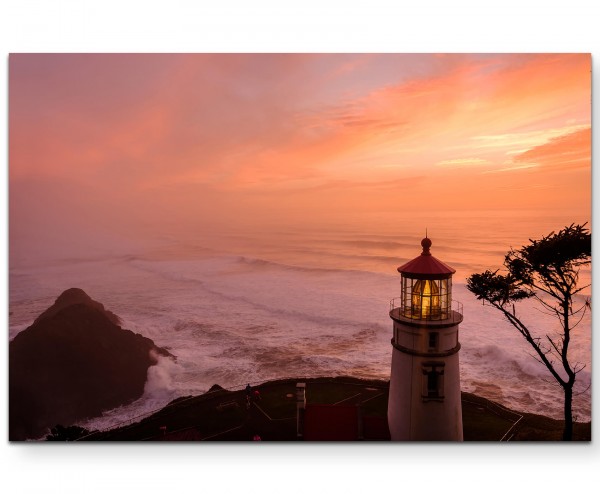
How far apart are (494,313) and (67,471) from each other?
7528 mm

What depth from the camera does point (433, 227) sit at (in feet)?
19.2

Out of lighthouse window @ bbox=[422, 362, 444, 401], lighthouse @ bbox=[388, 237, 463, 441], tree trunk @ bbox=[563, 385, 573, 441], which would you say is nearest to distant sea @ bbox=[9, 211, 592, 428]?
tree trunk @ bbox=[563, 385, 573, 441]

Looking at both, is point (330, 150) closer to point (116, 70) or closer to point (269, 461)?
point (116, 70)

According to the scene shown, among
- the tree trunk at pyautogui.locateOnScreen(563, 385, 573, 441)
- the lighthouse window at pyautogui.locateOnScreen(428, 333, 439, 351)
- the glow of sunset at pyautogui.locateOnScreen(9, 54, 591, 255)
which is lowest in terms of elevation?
the tree trunk at pyautogui.locateOnScreen(563, 385, 573, 441)

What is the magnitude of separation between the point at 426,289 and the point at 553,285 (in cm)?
195

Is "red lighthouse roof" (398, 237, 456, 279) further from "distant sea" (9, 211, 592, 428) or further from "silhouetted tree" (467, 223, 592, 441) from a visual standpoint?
"distant sea" (9, 211, 592, 428)

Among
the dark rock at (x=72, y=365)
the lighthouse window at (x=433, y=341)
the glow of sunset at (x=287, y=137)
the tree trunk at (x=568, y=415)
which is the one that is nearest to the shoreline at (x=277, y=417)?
the tree trunk at (x=568, y=415)

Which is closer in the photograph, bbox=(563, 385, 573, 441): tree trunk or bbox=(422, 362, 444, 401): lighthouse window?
bbox=(422, 362, 444, 401): lighthouse window

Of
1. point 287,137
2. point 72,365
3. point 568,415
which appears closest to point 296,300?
point 287,137

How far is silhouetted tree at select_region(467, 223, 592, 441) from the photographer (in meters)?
4.43

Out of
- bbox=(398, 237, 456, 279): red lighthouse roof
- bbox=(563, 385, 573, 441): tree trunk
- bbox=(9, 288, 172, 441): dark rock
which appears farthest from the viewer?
bbox=(9, 288, 172, 441): dark rock

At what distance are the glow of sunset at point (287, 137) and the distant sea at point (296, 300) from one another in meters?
0.51

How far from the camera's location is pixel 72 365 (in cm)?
614
